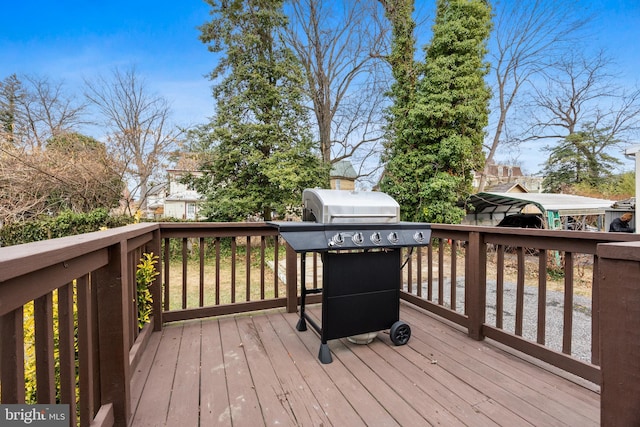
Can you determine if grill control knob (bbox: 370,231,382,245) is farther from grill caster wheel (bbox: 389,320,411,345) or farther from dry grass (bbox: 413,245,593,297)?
dry grass (bbox: 413,245,593,297)

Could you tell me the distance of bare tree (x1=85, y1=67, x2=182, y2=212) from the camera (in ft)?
27.1

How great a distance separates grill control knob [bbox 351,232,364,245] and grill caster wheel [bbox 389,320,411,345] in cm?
79

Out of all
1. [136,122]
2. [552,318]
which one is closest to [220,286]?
[552,318]

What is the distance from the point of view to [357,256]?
209 cm

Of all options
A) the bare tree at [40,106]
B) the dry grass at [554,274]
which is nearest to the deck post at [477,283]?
the dry grass at [554,274]

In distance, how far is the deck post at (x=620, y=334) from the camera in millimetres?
737

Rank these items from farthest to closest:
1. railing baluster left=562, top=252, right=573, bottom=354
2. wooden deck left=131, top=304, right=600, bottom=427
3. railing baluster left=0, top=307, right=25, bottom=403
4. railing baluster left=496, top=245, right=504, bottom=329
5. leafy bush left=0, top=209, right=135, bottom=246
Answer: leafy bush left=0, top=209, right=135, bottom=246 → railing baluster left=496, top=245, right=504, bottom=329 → railing baluster left=562, top=252, right=573, bottom=354 → wooden deck left=131, top=304, right=600, bottom=427 → railing baluster left=0, top=307, right=25, bottom=403

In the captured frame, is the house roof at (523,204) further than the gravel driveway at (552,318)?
Yes

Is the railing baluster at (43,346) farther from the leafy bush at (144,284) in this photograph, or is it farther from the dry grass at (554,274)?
the dry grass at (554,274)

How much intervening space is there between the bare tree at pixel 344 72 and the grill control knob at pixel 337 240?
26.8ft

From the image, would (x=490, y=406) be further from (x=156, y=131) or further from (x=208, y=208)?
(x=156, y=131)

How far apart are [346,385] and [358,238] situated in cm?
87

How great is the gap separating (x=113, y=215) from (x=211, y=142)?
3.09 m

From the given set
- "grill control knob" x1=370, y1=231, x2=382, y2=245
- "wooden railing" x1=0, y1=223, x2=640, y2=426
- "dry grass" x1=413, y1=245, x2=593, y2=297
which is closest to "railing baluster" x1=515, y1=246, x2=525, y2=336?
"wooden railing" x1=0, y1=223, x2=640, y2=426
